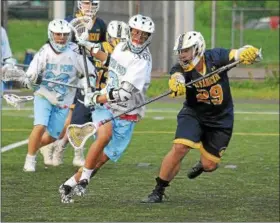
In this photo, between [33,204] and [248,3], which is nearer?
[33,204]

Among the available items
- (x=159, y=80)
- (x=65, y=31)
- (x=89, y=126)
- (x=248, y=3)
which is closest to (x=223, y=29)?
(x=248, y=3)

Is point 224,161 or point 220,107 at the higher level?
point 220,107

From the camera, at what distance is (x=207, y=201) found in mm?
9508

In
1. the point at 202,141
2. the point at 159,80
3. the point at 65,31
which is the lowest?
the point at 159,80

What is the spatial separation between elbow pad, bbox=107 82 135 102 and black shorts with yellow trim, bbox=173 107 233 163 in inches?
27.6

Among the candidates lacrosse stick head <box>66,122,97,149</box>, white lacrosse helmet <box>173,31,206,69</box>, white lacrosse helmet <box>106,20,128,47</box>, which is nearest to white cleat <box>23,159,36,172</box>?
white lacrosse helmet <box>106,20,128,47</box>

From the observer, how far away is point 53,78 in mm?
11297

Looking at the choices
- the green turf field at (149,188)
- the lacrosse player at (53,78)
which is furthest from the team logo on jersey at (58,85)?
the green turf field at (149,188)

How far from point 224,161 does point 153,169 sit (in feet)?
4.01

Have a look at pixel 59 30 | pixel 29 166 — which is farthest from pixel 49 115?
pixel 59 30

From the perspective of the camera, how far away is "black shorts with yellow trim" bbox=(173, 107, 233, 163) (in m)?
9.32

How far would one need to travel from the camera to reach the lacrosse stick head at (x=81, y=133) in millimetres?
9266

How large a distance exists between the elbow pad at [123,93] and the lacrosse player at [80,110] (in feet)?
6.00

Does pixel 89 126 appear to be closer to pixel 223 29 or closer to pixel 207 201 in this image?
pixel 207 201
